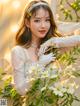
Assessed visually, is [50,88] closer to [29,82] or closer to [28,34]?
[29,82]

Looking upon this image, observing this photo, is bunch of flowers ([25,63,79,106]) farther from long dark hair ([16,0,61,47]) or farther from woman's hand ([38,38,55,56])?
long dark hair ([16,0,61,47])

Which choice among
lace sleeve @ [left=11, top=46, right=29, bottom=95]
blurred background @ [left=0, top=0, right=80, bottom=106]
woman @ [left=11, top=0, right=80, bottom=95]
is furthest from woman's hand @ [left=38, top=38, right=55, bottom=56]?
blurred background @ [left=0, top=0, right=80, bottom=106]

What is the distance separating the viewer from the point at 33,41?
7.02ft

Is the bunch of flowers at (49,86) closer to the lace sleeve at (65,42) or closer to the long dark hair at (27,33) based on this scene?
the lace sleeve at (65,42)

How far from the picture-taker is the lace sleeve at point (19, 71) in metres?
1.93

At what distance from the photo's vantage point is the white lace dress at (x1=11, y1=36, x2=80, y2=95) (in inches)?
76.5

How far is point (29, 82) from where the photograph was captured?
187 centimetres

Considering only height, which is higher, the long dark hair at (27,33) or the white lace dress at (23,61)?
the long dark hair at (27,33)

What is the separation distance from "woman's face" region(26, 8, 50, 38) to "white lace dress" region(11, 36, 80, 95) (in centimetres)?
10

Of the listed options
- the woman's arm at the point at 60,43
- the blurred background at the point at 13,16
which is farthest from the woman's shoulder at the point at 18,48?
the blurred background at the point at 13,16

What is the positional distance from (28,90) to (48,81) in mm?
141

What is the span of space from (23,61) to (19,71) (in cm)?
7

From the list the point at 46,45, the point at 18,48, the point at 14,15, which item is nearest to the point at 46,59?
the point at 46,45

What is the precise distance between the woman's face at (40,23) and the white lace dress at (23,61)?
3.8 inches
